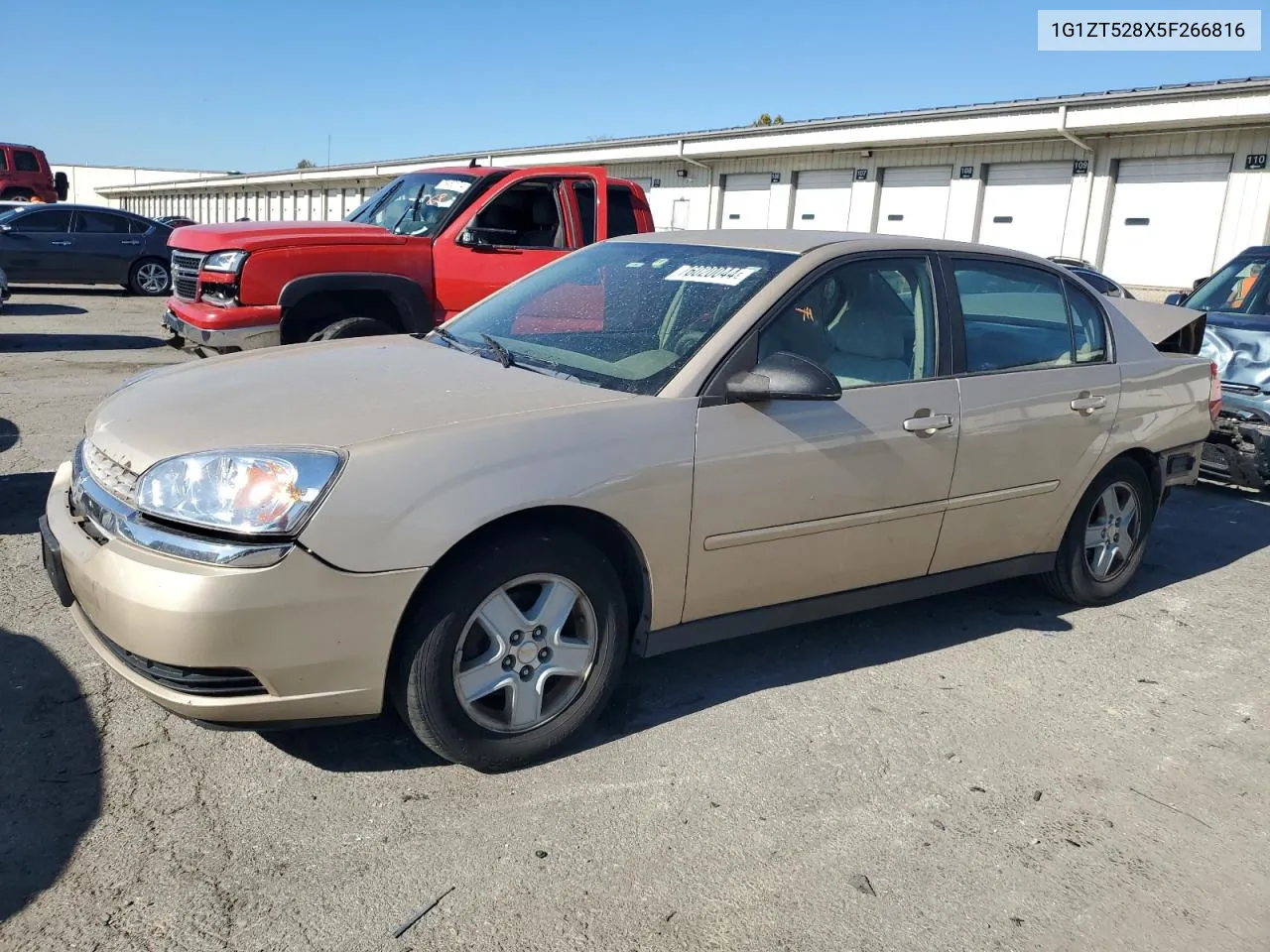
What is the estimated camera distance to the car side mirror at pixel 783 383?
3.39 meters

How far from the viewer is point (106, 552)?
284 centimetres

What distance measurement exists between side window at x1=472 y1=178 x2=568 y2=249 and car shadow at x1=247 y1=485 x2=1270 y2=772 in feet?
15.4

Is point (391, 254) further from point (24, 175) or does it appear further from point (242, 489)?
point (24, 175)

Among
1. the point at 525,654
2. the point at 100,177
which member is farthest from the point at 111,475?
the point at 100,177

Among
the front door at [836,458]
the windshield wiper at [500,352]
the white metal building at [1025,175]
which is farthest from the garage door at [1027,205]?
the windshield wiper at [500,352]

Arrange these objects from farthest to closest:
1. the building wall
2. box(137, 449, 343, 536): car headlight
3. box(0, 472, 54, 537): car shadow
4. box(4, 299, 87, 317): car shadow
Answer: the building wall → box(4, 299, 87, 317): car shadow → box(0, 472, 54, 537): car shadow → box(137, 449, 343, 536): car headlight

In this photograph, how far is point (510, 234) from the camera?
26.3 ft

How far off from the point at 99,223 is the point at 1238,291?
1688 centimetres

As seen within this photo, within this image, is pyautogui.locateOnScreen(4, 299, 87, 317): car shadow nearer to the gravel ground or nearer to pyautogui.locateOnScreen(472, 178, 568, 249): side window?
pyautogui.locateOnScreen(472, 178, 568, 249): side window

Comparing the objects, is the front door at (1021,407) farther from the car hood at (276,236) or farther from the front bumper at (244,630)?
the car hood at (276,236)

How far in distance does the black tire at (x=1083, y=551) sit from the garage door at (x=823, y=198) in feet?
58.8

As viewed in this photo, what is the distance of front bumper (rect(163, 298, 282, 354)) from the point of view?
22.6 ft

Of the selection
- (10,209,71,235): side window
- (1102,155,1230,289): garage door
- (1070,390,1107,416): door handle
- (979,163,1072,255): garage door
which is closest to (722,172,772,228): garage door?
(979,163,1072,255): garage door

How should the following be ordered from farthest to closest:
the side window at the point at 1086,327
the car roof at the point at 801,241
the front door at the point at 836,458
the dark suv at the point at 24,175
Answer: the dark suv at the point at 24,175 < the side window at the point at 1086,327 < the car roof at the point at 801,241 < the front door at the point at 836,458
